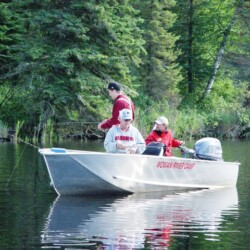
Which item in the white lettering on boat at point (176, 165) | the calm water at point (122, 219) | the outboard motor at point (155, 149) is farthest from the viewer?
the outboard motor at point (155, 149)

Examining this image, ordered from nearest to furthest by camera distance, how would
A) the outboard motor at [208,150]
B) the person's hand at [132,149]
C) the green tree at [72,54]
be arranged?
the person's hand at [132,149]
the outboard motor at [208,150]
the green tree at [72,54]

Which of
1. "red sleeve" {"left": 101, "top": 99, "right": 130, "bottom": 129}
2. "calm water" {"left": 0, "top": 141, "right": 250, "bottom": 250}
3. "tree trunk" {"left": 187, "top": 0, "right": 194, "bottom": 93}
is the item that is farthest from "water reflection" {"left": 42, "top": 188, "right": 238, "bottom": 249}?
"tree trunk" {"left": 187, "top": 0, "right": 194, "bottom": 93}

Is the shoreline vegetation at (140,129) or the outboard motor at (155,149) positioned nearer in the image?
the outboard motor at (155,149)

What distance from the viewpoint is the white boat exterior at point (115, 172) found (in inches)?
568

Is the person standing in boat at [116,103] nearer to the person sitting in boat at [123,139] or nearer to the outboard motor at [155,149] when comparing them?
the person sitting in boat at [123,139]

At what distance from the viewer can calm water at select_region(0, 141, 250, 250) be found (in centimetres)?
1010

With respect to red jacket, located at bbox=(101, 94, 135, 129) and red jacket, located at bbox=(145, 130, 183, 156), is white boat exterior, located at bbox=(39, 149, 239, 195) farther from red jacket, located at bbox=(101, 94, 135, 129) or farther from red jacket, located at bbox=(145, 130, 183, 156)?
red jacket, located at bbox=(101, 94, 135, 129)

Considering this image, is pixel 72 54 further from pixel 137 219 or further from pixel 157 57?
pixel 137 219

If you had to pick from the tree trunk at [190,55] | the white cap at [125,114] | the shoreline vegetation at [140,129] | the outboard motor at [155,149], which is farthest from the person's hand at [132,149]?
the tree trunk at [190,55]

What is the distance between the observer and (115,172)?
585 inches

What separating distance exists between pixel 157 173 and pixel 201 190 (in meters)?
1.50

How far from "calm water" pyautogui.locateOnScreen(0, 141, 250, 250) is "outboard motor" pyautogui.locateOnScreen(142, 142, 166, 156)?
0.76 m

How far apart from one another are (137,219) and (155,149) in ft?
11.7

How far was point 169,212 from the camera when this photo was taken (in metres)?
13.0
